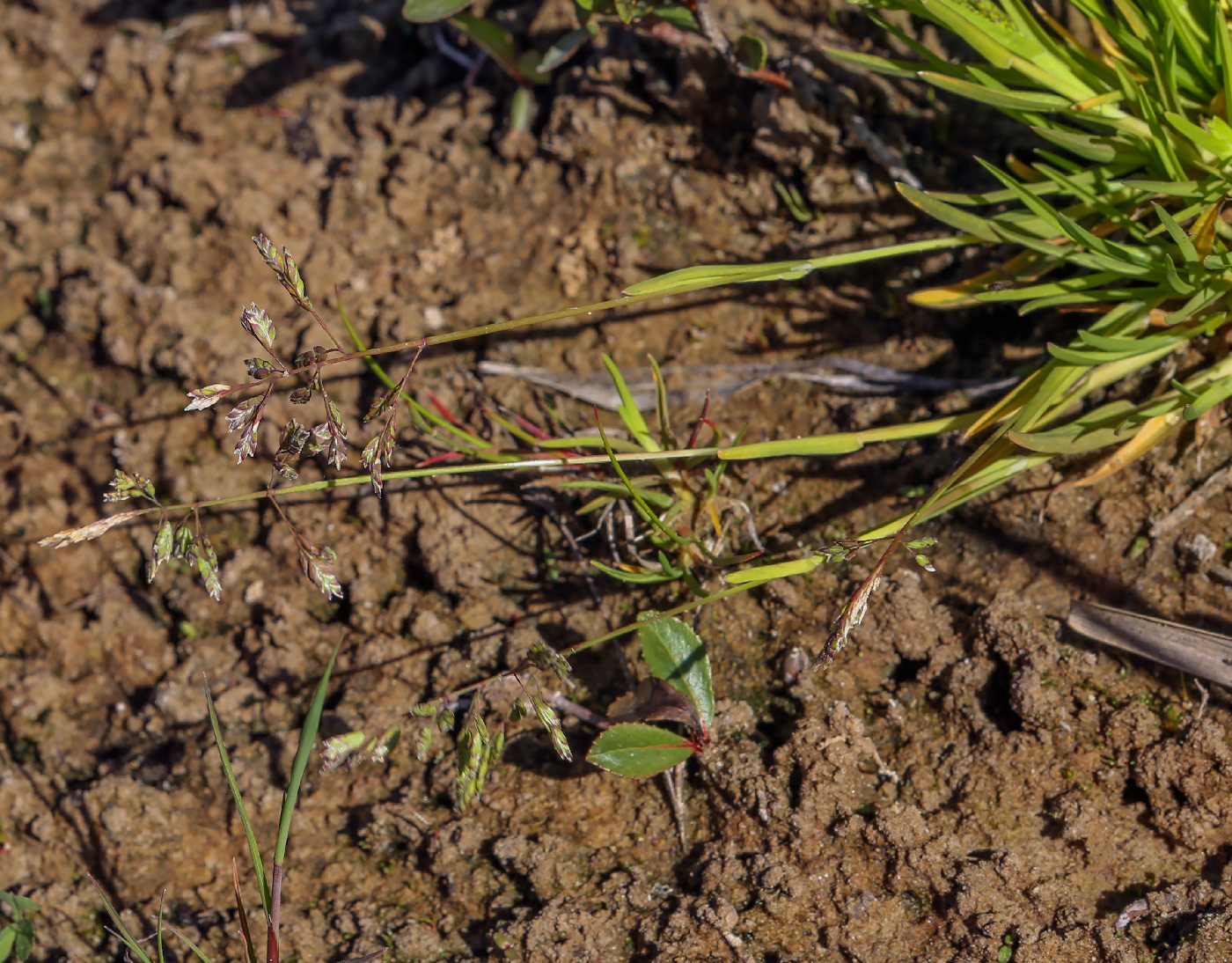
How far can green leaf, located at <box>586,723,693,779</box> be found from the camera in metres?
1.69

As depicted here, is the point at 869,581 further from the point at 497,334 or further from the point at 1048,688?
the point at 497,334

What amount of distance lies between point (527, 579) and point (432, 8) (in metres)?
1.43

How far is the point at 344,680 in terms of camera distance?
2.07 meters

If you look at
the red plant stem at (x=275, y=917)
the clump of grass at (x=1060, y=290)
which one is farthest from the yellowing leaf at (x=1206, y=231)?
the red plant stem at (x=275, y=917)

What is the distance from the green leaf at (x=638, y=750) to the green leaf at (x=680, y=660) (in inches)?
3.3

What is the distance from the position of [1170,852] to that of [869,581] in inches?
30.4

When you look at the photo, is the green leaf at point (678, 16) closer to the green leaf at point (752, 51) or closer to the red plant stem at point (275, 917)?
the green leaf at point (752, 51)

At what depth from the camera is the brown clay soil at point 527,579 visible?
5.44 ft

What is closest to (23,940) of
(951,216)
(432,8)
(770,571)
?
(770,571)

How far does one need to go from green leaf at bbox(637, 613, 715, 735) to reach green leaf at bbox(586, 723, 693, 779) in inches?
3.3

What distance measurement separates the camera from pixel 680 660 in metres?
1.78

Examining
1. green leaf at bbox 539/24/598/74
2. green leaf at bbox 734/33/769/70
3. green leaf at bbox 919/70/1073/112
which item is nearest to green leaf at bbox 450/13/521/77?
green leaf at bbox 539/24/598/74

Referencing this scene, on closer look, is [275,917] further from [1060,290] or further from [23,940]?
[1060,290]

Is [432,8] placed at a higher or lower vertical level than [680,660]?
higher
